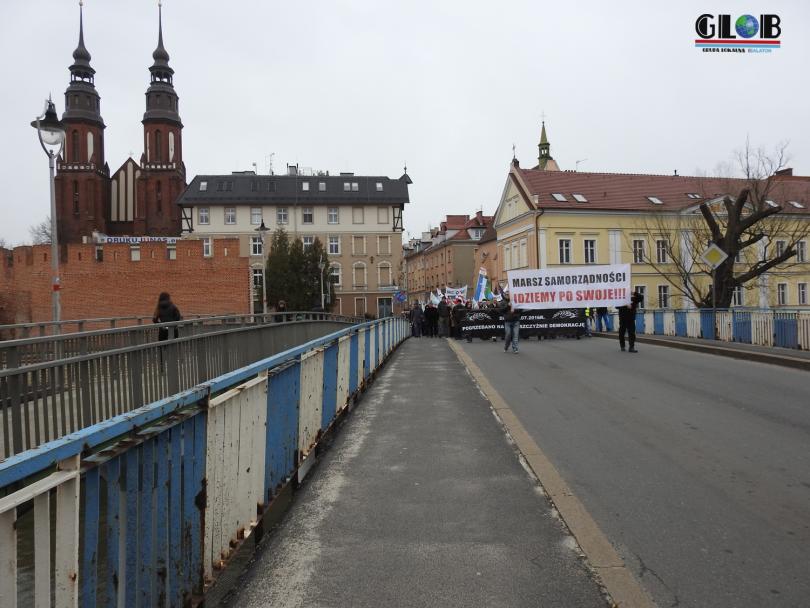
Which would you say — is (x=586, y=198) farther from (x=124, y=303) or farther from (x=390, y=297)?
(x=124, y=303)

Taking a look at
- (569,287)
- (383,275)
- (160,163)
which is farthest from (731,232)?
(160,163)

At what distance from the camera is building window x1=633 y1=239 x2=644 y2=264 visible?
5606 cm

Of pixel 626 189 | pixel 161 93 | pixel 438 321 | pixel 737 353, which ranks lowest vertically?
pixel 737 353

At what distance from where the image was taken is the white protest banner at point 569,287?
24953 mm

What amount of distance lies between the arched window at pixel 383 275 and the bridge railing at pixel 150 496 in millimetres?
71328

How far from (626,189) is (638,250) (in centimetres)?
576

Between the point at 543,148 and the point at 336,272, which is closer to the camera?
the point at 336,272

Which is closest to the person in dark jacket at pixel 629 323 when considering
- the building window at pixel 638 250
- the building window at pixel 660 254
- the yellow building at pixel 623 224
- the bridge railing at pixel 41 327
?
the bridge railing at pixel 41 327

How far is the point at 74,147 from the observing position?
75.6 metres

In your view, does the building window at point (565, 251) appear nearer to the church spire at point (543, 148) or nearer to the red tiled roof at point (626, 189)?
the red tiled roof at point (626, 189)

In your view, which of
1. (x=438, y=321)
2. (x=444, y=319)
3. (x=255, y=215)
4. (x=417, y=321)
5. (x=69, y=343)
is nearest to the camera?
(x=69, y=343)

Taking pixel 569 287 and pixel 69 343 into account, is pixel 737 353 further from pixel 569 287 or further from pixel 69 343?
pixel 69 343

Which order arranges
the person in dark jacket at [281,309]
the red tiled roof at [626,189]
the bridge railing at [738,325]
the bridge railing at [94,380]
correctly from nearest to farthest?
1. the bridge railing at [94,380]
2. the bridge railing at [738,325]
3. the person in dark jacket at [281,309]
4. the red tiled roof at [626,189]

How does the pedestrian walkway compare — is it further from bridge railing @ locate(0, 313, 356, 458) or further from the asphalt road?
bridge railing @ locate(0, 313, 356, 458)
